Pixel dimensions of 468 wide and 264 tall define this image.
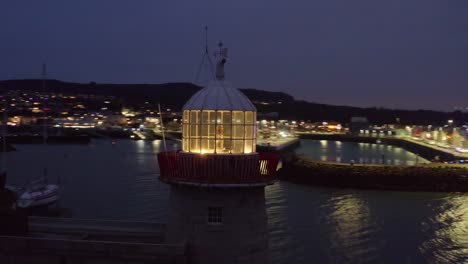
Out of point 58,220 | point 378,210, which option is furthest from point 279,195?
point 58,220

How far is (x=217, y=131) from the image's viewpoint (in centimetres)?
553

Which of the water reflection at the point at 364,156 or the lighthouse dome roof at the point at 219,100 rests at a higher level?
the lighthouse dome roof at the point at 219,100

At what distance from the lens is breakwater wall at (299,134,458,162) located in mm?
42969

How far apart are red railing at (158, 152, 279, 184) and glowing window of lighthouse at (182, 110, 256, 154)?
0.15 m

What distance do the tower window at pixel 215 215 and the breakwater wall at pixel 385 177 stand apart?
21.9 m

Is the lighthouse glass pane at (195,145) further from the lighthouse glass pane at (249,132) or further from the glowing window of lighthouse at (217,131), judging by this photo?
the lighthouse glass pane at (249,132)

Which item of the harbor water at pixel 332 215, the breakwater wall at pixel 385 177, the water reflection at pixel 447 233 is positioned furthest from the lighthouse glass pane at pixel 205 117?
the breakwater wall at pixel 385 177

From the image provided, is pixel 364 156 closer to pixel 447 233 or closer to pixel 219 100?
pixel 447 233

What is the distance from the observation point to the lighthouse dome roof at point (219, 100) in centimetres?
552

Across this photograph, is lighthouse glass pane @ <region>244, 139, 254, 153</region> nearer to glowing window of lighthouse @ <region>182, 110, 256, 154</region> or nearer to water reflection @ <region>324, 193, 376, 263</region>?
glowing window of lighthouse @ <region>182, 110, 256, 154</region>

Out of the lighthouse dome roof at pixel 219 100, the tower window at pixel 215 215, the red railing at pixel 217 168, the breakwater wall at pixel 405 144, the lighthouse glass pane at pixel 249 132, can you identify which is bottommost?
the breakwater wall at pixel 405 144

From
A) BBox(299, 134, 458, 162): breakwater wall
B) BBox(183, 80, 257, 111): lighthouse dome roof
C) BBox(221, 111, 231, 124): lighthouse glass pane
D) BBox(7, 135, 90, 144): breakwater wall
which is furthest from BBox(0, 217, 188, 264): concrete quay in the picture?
BBox(7, 135, 90, 144): breakwater wall

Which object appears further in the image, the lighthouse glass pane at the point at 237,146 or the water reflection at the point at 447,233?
the water reflection at the point at 447,233

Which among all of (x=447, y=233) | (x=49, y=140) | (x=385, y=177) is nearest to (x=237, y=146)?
(x=447, y=233)
